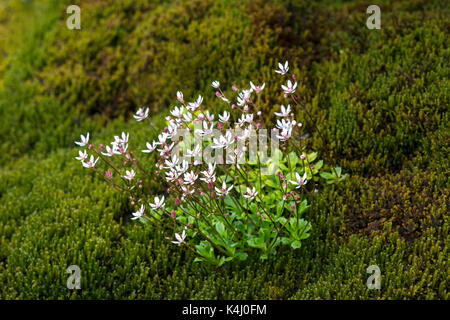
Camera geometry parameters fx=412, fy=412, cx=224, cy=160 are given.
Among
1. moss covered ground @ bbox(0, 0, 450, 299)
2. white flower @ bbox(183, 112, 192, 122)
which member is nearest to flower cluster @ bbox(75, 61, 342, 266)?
white flower @ bbox(183, 112, 192, 122)

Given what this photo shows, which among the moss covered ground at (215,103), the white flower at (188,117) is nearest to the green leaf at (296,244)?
the moss covered ground at (215,103)

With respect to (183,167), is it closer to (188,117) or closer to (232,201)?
(188,117)

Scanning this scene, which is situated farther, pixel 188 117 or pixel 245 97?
pixel 188 117

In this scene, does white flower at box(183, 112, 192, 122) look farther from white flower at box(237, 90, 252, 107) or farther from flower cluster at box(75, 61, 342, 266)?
white flower at box(237, 90, 252, 107)

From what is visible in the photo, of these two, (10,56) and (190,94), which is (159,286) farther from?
(10,56)

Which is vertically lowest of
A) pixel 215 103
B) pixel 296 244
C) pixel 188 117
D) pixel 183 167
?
pixel 296 244

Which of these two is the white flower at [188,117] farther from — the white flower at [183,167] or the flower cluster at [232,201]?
the white flower at [183,167]

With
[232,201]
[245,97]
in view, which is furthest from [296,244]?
[245,97]

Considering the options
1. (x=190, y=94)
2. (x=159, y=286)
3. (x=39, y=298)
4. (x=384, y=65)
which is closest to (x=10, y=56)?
(x=190, y=94)
